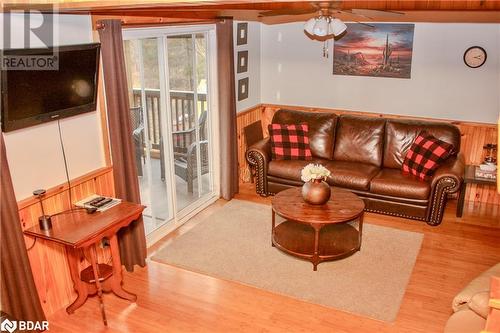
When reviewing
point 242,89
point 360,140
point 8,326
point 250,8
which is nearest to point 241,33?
point 242,89

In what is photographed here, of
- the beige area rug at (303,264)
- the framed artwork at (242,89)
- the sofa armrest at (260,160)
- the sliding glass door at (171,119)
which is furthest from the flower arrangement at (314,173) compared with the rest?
the framed artwork at (242,89)

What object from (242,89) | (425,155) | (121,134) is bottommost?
(425,155)

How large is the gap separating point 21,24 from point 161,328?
226 centimetres

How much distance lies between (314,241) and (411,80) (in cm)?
268

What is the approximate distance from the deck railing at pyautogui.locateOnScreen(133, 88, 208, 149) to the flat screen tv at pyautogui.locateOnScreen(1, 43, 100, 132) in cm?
87

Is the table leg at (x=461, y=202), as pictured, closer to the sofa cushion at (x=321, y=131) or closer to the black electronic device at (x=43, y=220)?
the sofa cushion at (x=321, y=131)

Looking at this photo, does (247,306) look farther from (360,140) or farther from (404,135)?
(404,135)

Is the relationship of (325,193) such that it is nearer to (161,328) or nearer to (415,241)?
(415,241)

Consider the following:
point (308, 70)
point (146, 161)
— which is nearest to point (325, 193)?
point (146, 161)

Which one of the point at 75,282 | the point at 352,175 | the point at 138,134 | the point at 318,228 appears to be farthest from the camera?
the point at 352,175

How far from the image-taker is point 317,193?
4.09 meters

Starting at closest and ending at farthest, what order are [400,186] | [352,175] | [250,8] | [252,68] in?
[250,8], [400,186], [352,175], [252,68]

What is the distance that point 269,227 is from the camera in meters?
4.78

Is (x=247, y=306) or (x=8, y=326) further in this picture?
(x=247, y=306)
